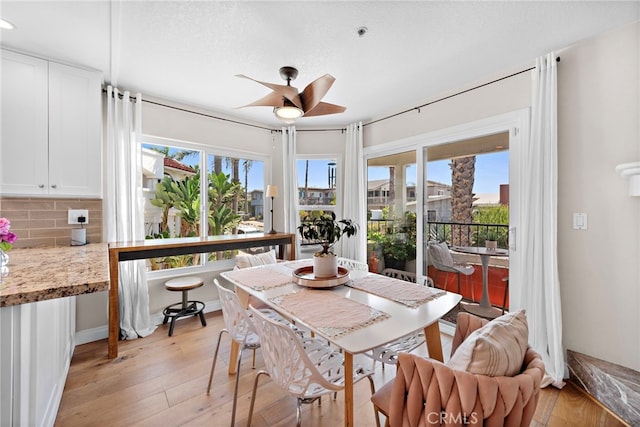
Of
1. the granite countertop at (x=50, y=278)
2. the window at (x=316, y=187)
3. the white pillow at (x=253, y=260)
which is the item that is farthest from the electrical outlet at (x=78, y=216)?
the window at (x=316, y=187)

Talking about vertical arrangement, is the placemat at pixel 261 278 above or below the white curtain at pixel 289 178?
below

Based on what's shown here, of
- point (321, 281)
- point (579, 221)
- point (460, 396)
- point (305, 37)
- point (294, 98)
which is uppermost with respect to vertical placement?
point (305, 37)

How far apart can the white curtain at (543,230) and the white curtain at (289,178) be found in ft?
8.46

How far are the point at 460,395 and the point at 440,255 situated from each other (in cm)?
230

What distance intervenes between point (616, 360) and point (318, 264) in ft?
7.04

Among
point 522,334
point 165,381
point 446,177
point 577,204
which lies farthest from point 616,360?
point 165,381

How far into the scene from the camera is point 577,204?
79.0 inches

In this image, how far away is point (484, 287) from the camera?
2779 millimetres

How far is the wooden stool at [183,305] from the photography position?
110 inches

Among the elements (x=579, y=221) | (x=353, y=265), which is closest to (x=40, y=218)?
(x=353, y=265)

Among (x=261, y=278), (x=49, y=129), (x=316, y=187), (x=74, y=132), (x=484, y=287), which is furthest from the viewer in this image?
(x=316, y=187)

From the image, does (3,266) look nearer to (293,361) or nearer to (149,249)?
(149,249)

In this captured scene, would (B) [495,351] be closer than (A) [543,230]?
Yes

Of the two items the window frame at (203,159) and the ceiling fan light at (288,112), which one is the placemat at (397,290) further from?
the window frame at (203,159)
